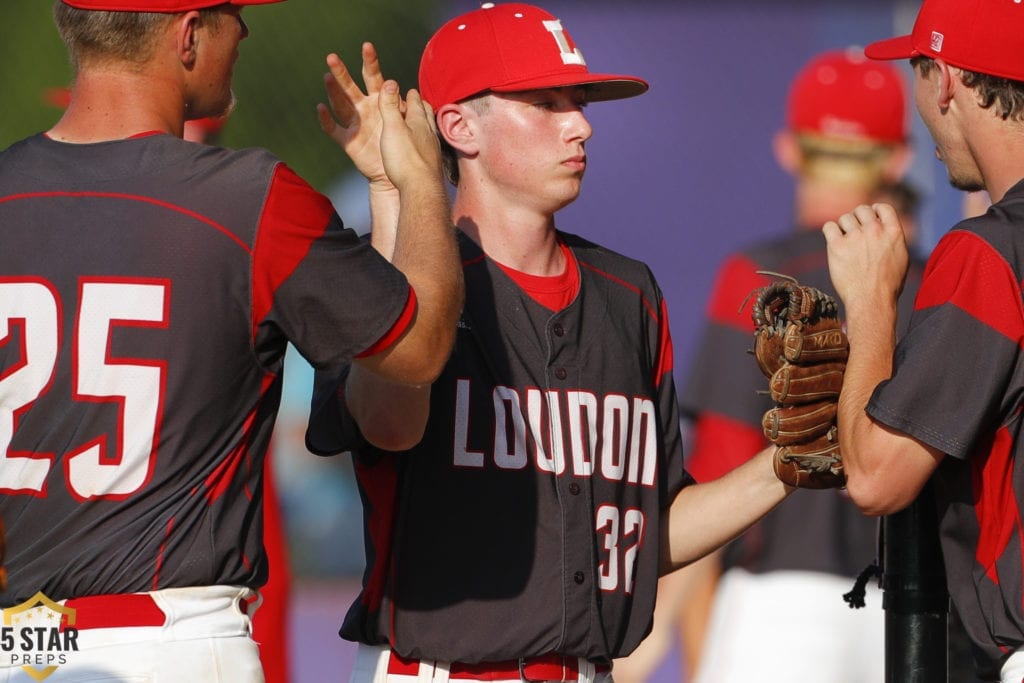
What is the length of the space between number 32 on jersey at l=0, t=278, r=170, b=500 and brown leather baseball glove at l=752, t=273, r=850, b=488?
45.8 inches

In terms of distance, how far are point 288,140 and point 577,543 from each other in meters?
3.75

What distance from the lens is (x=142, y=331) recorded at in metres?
2.50

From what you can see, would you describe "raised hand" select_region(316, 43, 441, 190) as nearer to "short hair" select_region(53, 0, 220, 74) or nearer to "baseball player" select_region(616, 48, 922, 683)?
"short hair" select_region(53, 0, 220, 74)

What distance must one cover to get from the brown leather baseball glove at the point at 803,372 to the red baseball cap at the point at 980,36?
1.74ft

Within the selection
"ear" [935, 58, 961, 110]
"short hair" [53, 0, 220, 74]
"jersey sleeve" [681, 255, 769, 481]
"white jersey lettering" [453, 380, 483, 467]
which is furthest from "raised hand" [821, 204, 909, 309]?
"jersey sleeve" [681, 255, 769, 481]

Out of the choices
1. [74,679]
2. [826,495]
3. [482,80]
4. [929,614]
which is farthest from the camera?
[826,495]

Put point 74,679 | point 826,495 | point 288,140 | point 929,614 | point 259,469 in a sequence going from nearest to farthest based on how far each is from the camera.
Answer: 1. point 74,679
2. point 259,469
3. point 929,614
4. point 826,495
5. point 288,140

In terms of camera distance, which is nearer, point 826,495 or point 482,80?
point 482,80

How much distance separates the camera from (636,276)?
134 inches

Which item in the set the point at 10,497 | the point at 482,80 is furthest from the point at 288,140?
the point at 10,497

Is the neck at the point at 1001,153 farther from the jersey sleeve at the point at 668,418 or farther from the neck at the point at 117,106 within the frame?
the neck at the point at 117,106

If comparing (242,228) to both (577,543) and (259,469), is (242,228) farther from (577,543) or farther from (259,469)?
(577,543)

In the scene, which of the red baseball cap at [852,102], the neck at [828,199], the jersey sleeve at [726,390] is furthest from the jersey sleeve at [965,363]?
the red baseball cap at [852,102]

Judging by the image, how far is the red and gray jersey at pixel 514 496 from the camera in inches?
117
